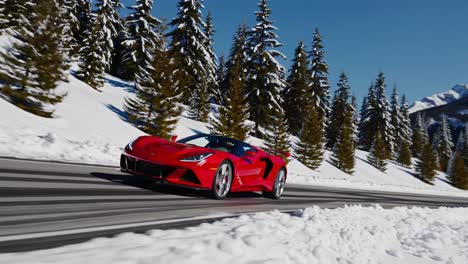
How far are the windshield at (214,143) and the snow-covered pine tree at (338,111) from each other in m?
53.6

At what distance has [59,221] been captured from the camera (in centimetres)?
405

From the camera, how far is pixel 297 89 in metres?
50.6

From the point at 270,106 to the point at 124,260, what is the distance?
126 ft

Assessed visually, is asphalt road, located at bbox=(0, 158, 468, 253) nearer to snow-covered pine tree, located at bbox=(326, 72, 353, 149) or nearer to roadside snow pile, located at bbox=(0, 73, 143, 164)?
roadside snow pile, located at bbox=(0, 73, 143, 164)

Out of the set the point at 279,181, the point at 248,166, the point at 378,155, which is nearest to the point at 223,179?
the point at 248,166

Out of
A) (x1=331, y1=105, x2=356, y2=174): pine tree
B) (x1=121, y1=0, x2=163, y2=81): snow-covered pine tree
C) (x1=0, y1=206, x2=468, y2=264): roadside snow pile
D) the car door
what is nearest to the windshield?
the car door

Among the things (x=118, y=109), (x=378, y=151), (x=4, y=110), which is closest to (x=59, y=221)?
(x=4, y=110)

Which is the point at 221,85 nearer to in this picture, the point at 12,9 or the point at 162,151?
the point at 12,9

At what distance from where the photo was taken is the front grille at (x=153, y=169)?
664 cm

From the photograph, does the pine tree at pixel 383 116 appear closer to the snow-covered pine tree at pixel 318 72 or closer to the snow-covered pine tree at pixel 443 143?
the snow-covered pine tree at pixel 318 72

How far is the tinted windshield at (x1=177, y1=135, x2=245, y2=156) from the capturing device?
8109 mm

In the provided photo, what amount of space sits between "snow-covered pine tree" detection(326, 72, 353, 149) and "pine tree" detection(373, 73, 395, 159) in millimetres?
8549

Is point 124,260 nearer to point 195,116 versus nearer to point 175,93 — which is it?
point 175,93

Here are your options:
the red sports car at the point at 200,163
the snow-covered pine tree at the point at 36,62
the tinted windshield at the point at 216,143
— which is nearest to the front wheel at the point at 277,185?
the red sports car at the point at 200,163
